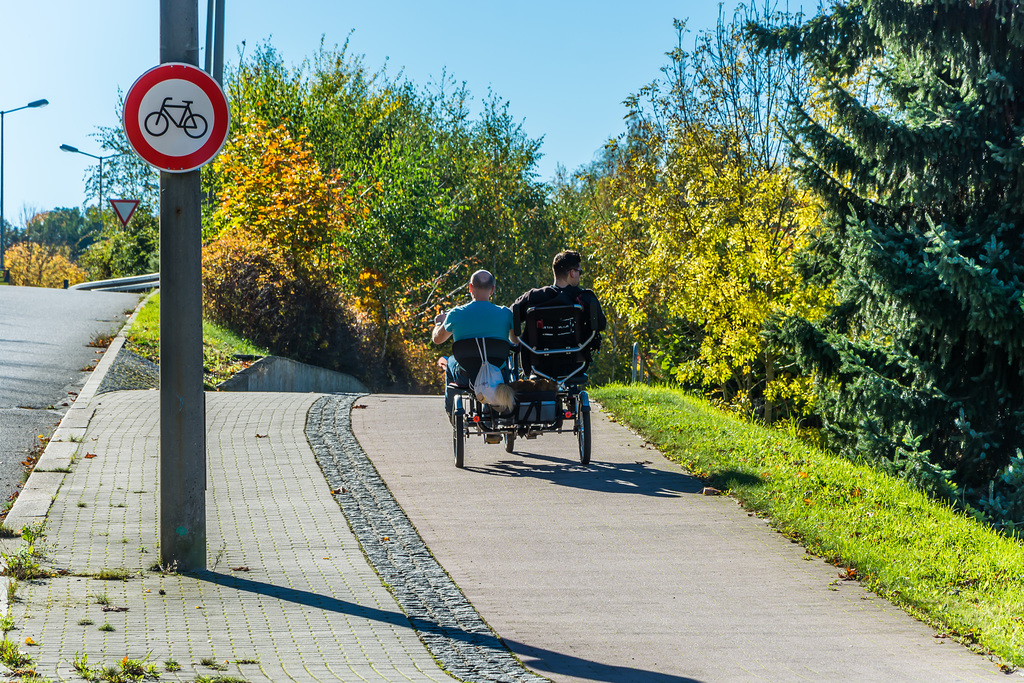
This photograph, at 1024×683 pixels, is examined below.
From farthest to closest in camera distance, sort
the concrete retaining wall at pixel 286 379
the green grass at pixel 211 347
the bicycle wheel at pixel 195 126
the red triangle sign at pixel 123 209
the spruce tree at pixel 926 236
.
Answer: the red triangle sign at pixel 123 209
the concrete retaining wall at pixel 286 379
the green grass at pixel 211 347
the spruce tree at pixel 926 236
the bicycle wheel at pixel 195 126

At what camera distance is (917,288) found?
11.0 m

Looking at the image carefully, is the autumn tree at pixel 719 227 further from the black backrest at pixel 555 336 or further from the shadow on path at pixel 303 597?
the shadow on path at pixel 303 597

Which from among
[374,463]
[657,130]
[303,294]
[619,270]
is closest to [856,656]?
[374,463]

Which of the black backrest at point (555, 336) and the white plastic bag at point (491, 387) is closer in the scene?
the white plastic bag at point (491, 387)

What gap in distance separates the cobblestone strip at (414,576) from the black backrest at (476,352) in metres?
1.25

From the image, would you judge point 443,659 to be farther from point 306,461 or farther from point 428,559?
point 306,461

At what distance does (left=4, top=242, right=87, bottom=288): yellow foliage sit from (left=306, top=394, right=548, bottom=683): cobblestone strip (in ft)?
196

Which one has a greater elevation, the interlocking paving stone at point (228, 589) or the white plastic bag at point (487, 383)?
the white plastic bag at point (487, 383)

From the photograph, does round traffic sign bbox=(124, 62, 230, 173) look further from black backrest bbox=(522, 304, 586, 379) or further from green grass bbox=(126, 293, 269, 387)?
green grass bbox=(126, 293, 269, 387)

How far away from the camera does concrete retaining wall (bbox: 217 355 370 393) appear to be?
15.2 metres

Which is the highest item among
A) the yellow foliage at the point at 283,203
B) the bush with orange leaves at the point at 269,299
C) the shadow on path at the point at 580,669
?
the yellow foliage at the point at 283,203

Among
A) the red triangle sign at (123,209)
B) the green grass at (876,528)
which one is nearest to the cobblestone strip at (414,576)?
the green grass at (876,528)

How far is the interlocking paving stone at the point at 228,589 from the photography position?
4438 mm

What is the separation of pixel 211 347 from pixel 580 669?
12.7 m
